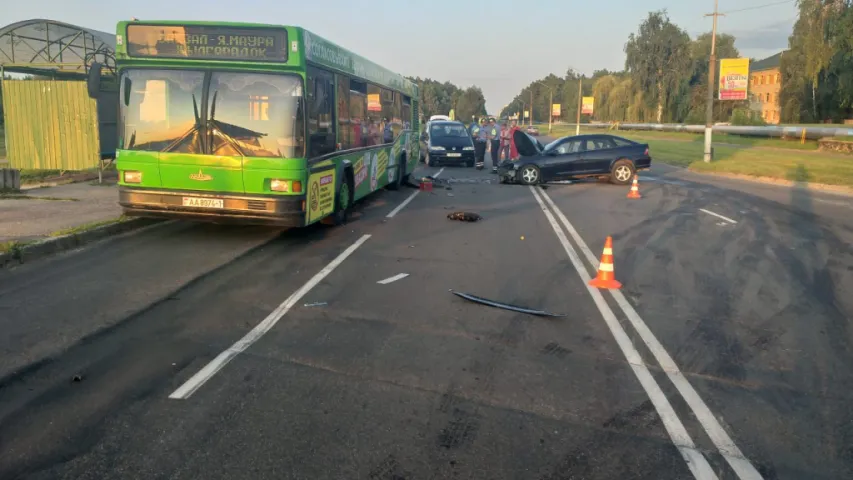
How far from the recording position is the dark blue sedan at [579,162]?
73.6 feet

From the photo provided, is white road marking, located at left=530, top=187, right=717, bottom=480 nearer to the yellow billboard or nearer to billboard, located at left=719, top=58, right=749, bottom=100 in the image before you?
the yellow billboard

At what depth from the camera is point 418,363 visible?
17.8 feet

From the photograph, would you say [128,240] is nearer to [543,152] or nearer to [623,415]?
[623,415]

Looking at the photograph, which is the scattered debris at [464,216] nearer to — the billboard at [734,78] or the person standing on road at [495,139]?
the person standing on road at [495,139]

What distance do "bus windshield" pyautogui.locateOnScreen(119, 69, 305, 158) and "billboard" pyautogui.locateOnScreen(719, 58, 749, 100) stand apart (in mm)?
31377

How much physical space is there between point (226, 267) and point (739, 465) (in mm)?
6528

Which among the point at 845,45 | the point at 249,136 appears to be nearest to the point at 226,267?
the point at 249,136

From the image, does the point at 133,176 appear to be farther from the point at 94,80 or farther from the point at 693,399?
the point at 693,399

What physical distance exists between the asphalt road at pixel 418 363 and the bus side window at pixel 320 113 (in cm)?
154

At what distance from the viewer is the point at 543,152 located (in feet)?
74.5

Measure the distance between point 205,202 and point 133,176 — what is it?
3.59ft

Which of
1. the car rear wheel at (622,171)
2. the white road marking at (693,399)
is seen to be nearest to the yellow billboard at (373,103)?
the white road marking at (693,399)

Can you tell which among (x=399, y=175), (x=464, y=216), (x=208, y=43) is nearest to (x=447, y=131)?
(x=399, y=175)

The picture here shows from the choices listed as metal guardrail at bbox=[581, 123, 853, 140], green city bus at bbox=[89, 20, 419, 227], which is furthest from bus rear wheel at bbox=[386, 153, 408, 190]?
metal guardrail at bbox=[581, 123, 853, 140]
